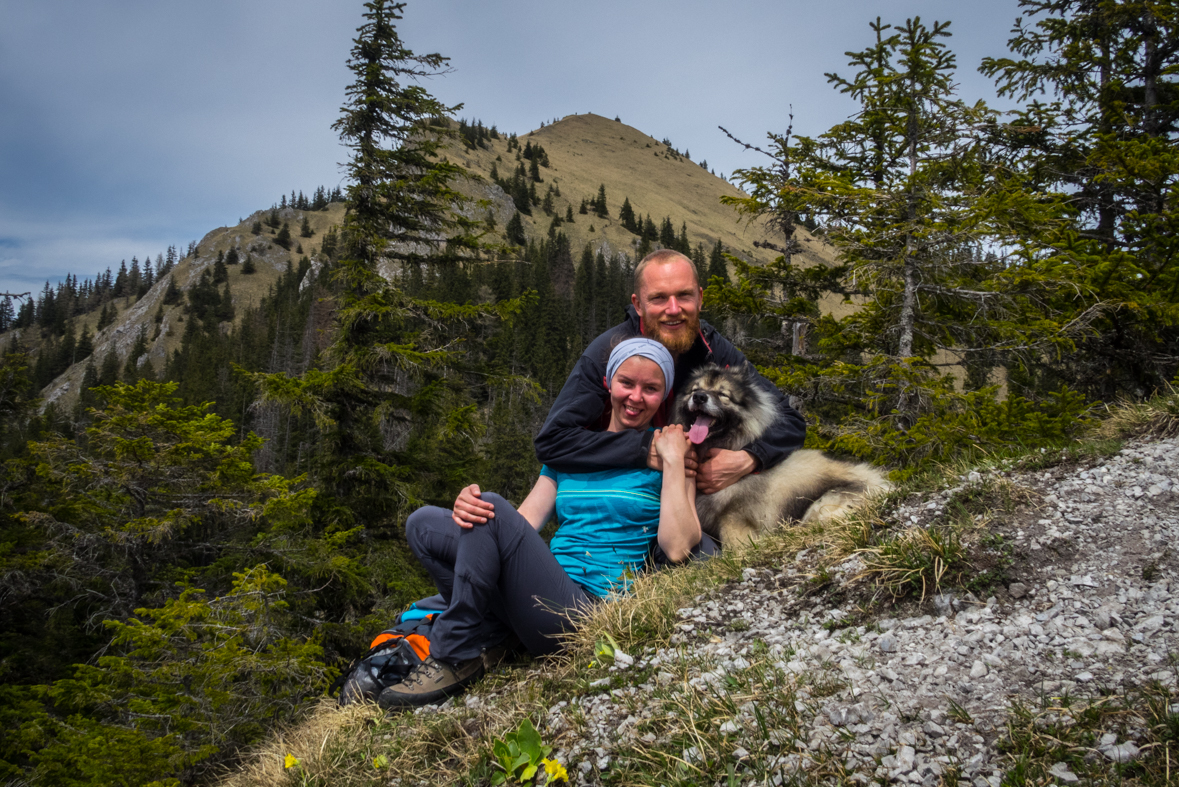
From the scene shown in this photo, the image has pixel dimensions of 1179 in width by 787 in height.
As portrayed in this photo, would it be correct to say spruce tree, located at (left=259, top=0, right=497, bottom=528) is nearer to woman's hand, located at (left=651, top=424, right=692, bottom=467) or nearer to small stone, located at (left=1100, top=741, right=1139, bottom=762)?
woman's hand, located at (left=651, top=424, right=692, bottom=467)

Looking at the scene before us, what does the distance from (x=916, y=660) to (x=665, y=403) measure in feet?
8.00

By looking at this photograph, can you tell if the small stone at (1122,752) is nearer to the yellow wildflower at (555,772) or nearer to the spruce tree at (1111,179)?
the yellow wildflower at (555,772)

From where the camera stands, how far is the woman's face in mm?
3693

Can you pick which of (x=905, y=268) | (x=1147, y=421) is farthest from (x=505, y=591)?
(x=905, y=268)

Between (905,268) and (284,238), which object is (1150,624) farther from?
(284,238)

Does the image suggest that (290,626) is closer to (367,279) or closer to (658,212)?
(367,279)

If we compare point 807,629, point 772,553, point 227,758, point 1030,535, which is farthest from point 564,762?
point 227,758

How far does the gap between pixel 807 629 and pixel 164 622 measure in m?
8.20

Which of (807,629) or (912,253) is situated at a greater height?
(912,253)

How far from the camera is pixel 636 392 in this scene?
3.72 meters

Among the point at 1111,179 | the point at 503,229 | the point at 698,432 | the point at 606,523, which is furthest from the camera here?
the point at 503,229

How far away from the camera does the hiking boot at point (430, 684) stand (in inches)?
131

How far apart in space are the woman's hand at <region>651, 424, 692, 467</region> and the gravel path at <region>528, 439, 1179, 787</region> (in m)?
0.80

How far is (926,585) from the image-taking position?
2.57m
